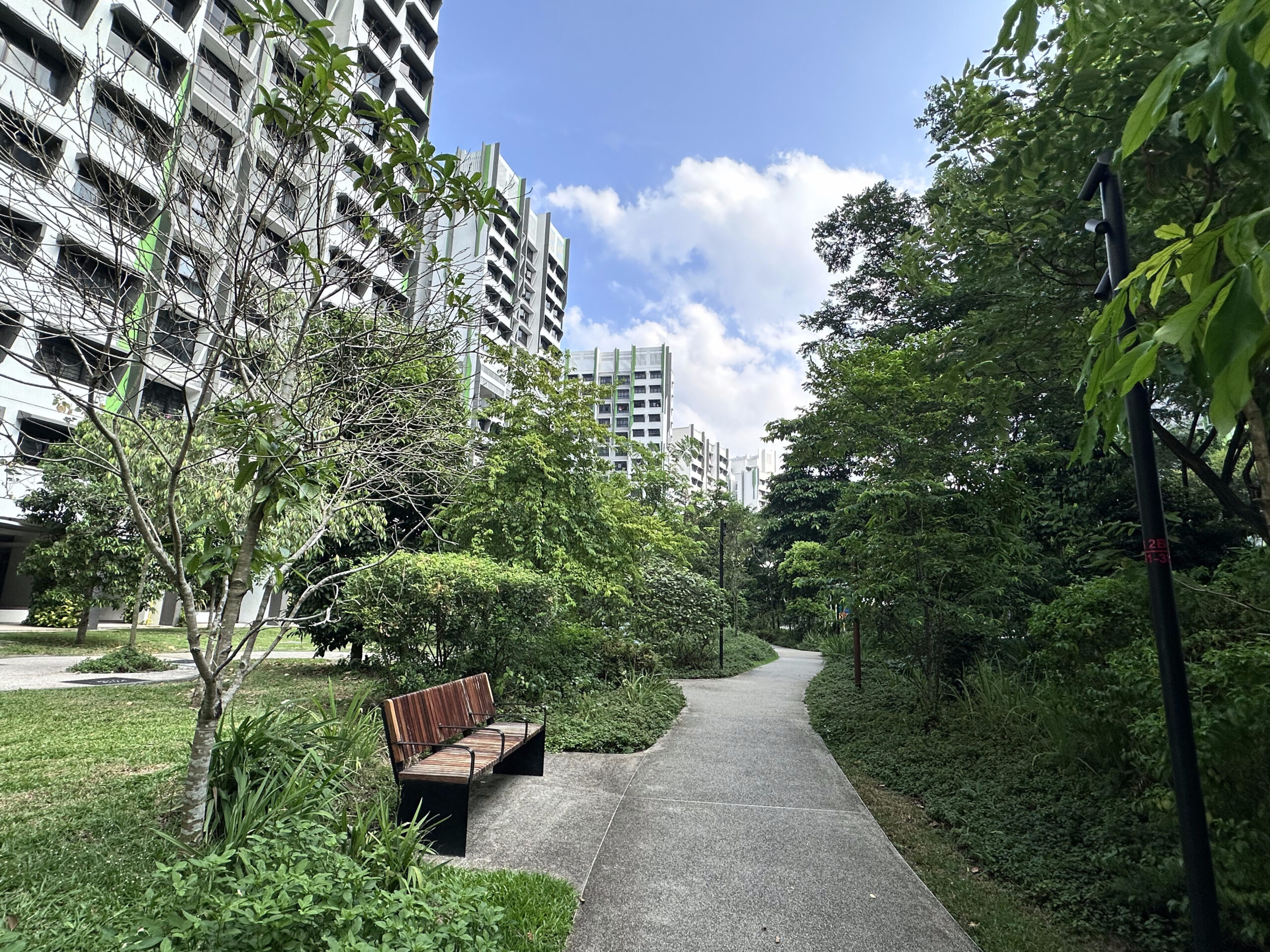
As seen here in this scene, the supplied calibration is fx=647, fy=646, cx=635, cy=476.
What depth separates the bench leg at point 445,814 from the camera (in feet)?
14.6

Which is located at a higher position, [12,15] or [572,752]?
[12,15]

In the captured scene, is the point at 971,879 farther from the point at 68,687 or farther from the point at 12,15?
the point at 12,15

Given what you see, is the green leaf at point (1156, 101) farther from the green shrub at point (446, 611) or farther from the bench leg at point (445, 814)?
the green shrub at point (446, 611)

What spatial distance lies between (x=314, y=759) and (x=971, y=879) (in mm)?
4655

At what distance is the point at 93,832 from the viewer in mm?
4184

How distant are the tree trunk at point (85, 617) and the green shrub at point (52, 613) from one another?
111 inches

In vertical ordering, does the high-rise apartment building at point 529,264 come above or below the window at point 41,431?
above

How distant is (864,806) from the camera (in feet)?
19.4

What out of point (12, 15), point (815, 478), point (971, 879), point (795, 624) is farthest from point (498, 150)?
point (971, 879)

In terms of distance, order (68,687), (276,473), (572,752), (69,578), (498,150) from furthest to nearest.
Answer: (498,150)
(69,578)
(68,687)
(572,752)
(276,473)

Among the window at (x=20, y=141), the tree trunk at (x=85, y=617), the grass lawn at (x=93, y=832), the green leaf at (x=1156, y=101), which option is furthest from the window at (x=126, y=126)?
the tree trunk at (x=85, y=617)

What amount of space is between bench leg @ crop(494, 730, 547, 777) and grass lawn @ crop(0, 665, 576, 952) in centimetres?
118

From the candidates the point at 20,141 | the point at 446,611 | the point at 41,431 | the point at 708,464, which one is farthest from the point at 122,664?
the point at 708,464

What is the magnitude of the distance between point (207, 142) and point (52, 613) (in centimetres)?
2573
